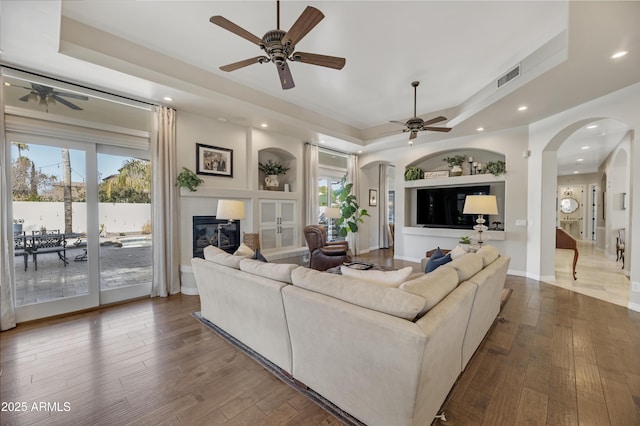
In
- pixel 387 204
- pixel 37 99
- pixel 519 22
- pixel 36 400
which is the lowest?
pixel 36 400

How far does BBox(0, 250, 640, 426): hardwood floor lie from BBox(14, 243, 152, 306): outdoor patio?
407 mm

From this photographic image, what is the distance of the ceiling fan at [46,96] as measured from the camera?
326 cm

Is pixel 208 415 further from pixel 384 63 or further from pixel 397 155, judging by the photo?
pixel 397 155

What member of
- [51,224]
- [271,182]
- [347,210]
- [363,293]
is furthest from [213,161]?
[363,293]

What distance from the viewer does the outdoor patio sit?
10.9 ft

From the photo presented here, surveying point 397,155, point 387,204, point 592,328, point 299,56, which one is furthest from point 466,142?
point 299,56

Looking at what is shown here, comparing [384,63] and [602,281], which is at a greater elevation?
[384,63]

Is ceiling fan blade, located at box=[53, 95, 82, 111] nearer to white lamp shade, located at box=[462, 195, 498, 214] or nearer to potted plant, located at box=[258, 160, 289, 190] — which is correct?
potted plant, located at box=[258, 160, 289, 190]

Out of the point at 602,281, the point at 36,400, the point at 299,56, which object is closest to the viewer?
the point at 36,400

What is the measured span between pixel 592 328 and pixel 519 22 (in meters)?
3.56

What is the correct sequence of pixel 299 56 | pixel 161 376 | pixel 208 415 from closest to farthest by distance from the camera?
pixel 208 415 < pixel 161 376 < pixel 299 56

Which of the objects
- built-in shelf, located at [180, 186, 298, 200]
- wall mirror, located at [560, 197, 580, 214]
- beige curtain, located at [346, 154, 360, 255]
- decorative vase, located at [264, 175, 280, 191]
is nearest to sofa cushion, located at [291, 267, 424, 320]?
built-in shelf, located at [180, 186, 298, 200]

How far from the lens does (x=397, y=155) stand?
726 cm

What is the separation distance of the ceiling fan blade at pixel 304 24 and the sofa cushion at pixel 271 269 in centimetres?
195
